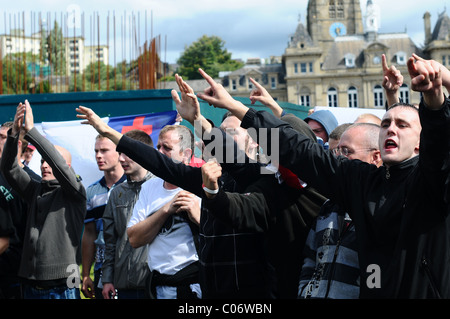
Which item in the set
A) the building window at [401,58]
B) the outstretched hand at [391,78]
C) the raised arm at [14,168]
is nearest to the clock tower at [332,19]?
the building window at [401,58]

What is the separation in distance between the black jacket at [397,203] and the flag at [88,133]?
13.6ft

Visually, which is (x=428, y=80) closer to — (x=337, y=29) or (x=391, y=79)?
(x=391, y=79)

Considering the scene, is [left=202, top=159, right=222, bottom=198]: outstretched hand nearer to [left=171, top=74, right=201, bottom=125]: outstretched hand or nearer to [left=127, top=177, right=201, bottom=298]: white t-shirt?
[left=171, top=74, right=201, bottom=125]: outstretched hand

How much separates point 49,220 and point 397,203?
122 inches

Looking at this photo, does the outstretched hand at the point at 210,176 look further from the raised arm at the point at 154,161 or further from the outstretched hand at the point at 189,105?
the outstretched hand at the point at 189,105

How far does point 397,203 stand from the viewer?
2.75 meters

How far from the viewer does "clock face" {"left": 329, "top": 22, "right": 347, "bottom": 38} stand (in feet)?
307

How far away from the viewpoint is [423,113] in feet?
8.16

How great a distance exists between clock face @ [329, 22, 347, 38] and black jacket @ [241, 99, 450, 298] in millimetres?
94196

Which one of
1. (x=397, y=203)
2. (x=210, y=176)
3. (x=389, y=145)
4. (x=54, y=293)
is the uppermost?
(x=389, y=145)

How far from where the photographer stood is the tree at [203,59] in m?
82.9

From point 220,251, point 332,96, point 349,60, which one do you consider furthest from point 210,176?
point 349,60

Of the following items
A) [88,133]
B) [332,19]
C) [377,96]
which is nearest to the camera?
[88,133]

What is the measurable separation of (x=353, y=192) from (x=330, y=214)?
31cm
